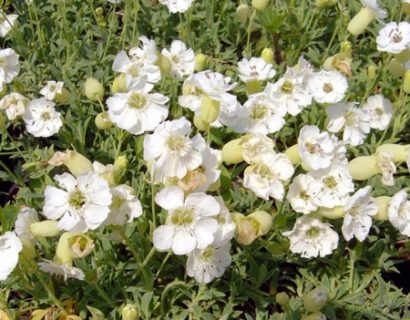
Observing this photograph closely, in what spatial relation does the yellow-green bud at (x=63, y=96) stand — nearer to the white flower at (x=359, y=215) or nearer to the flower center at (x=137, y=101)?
the flower center at (x=137, y=101)

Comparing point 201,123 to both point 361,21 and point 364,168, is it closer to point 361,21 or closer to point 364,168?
point 364,168

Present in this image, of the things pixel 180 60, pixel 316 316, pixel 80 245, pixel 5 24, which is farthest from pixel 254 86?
pixel 5 24

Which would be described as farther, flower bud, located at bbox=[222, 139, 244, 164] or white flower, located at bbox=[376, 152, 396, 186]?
white flower, located at bbox=[376, 152, 396, 186]

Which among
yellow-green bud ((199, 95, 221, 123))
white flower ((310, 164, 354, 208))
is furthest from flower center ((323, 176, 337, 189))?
yellow-green bud ((199, 95, 221, 123))

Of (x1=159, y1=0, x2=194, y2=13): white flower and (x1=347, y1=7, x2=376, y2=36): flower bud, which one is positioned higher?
(x1=347, y1=7, x2=376, y2=36): flower bud

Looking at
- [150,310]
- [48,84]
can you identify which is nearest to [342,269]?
[150,310]

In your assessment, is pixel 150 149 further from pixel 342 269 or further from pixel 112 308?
pixel 342 269

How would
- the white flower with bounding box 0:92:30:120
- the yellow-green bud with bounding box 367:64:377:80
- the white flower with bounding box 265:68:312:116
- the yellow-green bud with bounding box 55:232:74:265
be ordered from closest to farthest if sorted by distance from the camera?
the yellow-green bud with bounding box 55:232:74:265, the white flower with bounding box 265:68:312:116, the white flower with bounding box 0:92:30:120, the yellow-green bud with bounding box 367:64:377:80

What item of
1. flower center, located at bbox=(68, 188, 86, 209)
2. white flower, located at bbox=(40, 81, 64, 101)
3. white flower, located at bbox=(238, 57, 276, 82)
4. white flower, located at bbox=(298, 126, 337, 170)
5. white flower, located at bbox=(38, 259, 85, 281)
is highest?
white flower, located at bbox=(298, 126, 337, 170)

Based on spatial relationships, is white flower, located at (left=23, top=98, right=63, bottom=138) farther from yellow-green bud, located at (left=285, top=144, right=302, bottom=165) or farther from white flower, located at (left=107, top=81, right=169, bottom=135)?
yellow-green bud, located at (left=285, top=144, right=302, bottom=165)
